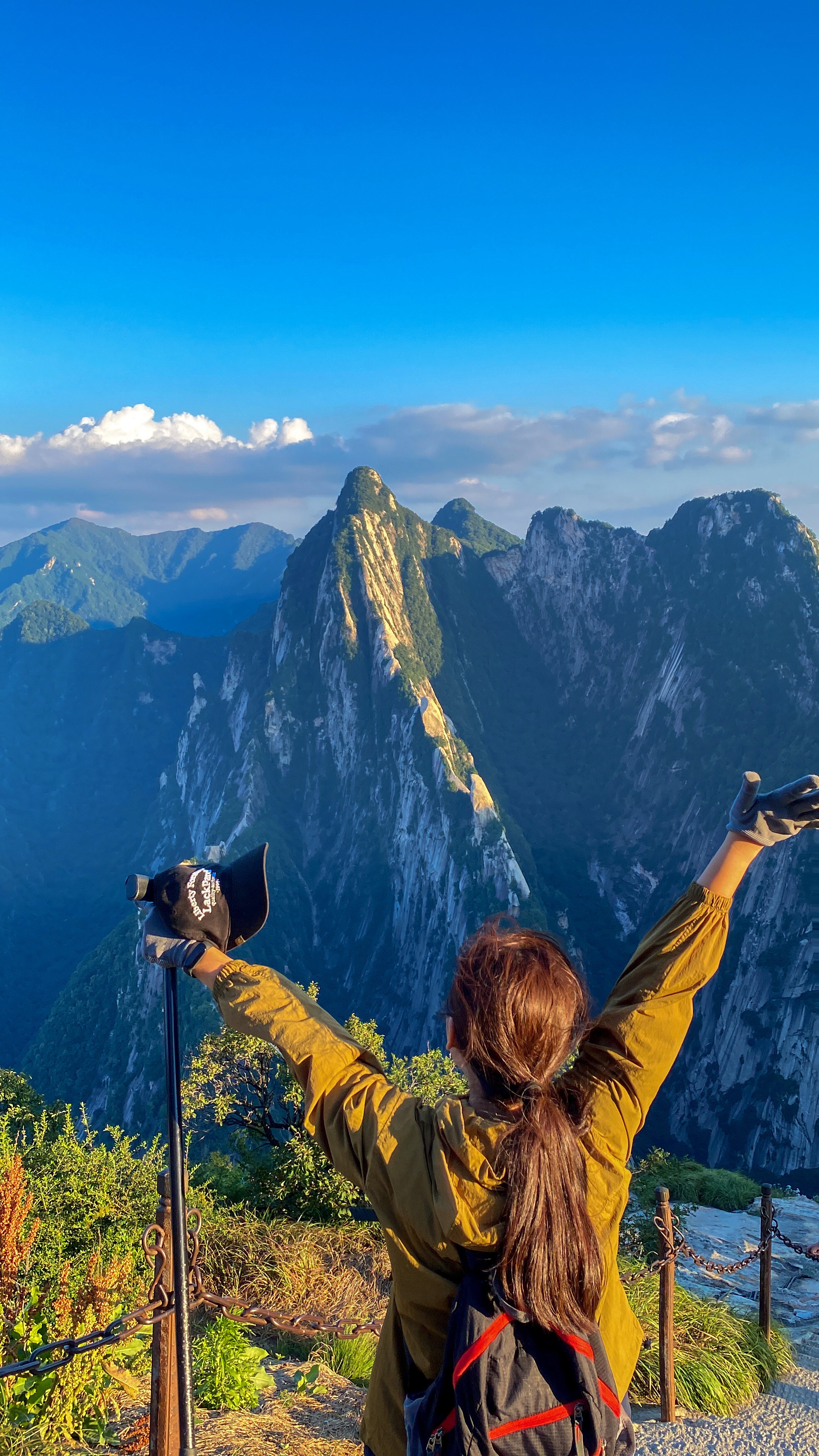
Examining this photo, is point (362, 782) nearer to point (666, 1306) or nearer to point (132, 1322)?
point (666, 1306)

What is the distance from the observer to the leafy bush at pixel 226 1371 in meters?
4.88

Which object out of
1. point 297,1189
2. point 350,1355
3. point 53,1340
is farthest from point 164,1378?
point 297,1189

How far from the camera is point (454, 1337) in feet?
6.06

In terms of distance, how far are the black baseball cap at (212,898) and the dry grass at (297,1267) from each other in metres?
5.27

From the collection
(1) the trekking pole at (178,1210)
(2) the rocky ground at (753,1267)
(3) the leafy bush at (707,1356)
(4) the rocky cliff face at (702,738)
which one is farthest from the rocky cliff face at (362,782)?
(1) the trekking pole at (178,1210)

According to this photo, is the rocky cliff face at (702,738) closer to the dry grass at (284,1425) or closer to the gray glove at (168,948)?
the dry grass at (284,1425)

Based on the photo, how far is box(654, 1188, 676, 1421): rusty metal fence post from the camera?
5391mm

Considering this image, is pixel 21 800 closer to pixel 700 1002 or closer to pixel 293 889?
pixel 293 889

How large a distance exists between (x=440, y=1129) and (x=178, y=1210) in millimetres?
1370

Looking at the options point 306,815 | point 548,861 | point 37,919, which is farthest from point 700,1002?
point 37,919

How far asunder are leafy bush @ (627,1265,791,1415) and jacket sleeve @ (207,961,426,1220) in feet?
17.0

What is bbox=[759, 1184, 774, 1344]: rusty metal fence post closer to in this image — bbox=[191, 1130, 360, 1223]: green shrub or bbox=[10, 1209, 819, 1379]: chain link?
bbox=[10, 1209, 819, 1379]: chain link

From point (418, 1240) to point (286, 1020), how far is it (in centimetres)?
55

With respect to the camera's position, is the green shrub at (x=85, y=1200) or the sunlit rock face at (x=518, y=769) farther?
the sunlit rock face at (x=518, y=769)
